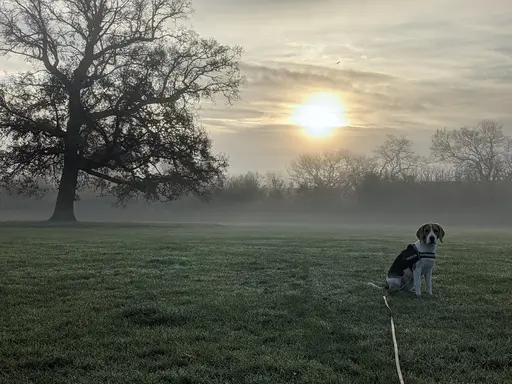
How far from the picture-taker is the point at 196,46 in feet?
100

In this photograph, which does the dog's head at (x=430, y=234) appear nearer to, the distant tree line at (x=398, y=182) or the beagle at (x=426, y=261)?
the beagle at (x=426, y=261)

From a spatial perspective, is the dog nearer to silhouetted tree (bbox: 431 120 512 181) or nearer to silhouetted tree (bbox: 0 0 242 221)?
silhouetted tree (bbox: 0 0 242 221)

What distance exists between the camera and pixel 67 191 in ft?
97.0

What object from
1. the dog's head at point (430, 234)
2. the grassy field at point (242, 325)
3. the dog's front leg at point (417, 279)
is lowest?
the grassy field at point (242, 325)

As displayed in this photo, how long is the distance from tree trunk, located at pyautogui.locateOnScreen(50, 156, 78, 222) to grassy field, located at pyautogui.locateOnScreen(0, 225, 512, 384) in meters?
20.0

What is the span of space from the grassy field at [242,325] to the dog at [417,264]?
30 cm

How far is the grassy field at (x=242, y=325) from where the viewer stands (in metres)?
4.24

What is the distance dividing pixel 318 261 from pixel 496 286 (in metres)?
4.07

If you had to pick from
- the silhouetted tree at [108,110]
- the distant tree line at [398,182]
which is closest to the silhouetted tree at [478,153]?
the distant tree line at [398,182]

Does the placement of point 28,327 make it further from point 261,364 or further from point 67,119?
point 67,119

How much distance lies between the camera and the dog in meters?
7.39

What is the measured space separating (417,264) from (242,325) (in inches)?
125

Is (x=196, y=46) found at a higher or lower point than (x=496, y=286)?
higher

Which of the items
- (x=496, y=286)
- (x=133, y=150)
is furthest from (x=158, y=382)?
(x=133, y=150)
